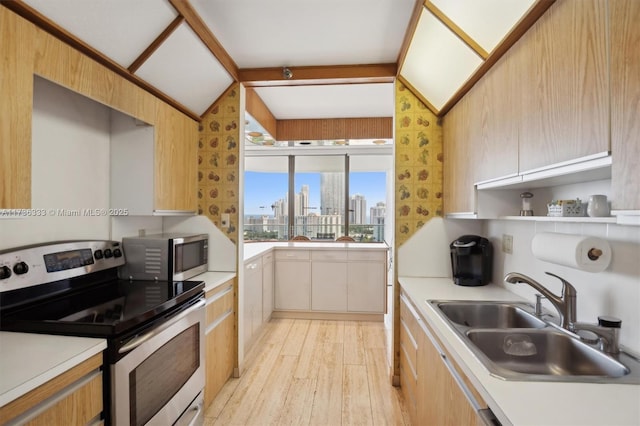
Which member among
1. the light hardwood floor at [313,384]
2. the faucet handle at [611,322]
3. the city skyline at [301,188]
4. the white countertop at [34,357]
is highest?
the city skyline at [301,188]

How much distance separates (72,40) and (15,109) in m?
0.46

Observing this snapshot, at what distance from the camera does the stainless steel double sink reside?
0.96 metres

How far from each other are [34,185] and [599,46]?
230 centimetres

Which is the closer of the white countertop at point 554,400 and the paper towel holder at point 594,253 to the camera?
the white countertop at point 554,400

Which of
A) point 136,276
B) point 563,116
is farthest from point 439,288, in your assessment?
point 136,276

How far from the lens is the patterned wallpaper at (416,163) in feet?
7.87

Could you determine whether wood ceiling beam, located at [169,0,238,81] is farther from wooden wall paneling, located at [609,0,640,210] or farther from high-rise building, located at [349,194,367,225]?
high-rise building, located at [349,194,367,225]

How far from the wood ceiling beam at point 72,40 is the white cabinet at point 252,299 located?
5.26ft

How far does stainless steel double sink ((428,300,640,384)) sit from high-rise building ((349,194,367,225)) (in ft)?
10.8

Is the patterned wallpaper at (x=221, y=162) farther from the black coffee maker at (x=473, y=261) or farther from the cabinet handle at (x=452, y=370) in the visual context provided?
the black coffee maker at (x=473, y=261)

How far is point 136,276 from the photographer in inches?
79.9

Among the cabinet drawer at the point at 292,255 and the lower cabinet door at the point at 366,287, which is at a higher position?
the cabinet drawer at the point at 292,255

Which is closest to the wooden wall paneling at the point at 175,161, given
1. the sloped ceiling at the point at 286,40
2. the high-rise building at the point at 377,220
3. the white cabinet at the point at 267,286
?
the sloped ceiling at the point at 286,40

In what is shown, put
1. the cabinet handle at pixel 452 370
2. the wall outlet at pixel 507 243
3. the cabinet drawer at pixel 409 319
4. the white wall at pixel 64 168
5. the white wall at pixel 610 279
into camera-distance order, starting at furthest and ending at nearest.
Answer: the wall outlet at pixel 507 243 → the cabinet drawer at pixel 409 319 → the white wall at pixel 64 168 → the white wall at pixel 610 279 → the cabinet handle at pixel 452 370
